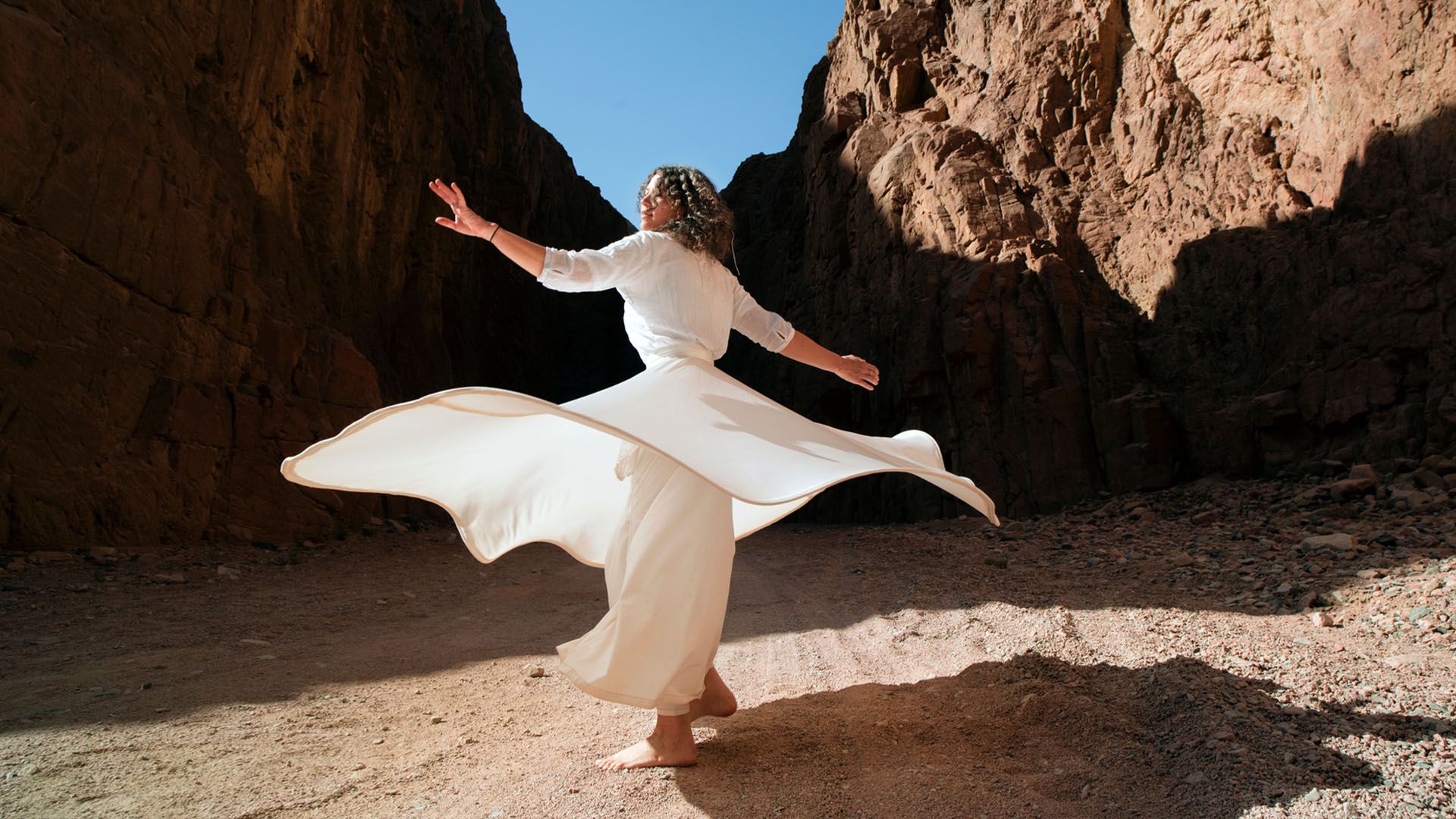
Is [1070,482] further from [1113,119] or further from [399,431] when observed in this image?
[399,431]

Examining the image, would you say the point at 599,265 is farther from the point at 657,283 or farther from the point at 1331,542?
the point at 1331,542

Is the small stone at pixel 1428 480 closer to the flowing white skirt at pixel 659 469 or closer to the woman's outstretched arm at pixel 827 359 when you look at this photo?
the woman's outstretched arm at pixel 827 359

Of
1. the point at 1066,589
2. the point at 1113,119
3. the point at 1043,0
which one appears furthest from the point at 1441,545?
the point at 1043,0

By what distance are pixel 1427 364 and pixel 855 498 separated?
984cm

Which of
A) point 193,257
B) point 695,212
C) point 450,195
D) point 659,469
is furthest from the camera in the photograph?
point 193,257

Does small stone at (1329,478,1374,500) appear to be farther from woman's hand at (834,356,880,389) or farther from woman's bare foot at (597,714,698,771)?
woman's bare foot at (597,714,698,771)

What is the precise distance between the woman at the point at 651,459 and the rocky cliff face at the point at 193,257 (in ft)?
16.4

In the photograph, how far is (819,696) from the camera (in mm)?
2949

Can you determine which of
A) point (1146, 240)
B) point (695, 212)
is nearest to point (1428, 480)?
point (1146, 240)

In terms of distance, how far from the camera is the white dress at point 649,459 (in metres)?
2.10

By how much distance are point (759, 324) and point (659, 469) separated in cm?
80

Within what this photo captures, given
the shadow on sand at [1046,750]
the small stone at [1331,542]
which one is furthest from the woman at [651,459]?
the small stone at [1331,542]

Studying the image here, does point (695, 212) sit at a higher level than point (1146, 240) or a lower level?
lower

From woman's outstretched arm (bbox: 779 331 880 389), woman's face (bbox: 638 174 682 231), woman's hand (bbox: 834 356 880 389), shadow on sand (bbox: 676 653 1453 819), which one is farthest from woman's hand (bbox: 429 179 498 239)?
shadow on sand (bbox: 676 653 1453 819)
